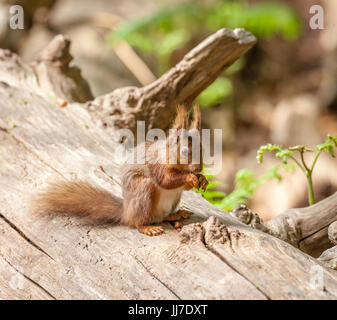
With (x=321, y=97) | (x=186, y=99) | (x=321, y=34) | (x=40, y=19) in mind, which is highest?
(x=40, y=19)

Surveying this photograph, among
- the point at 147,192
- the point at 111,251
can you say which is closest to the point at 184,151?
the point at 147,192

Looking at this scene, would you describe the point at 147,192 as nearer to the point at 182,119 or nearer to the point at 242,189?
the point at 182,119

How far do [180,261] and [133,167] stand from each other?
48cm

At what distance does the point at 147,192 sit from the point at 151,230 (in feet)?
0.53

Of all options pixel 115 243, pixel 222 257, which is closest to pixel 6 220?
pixel 115 243

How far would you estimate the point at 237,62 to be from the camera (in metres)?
5.64

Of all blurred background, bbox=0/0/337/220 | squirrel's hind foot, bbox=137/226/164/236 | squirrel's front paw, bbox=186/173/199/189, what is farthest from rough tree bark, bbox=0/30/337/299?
blurred background, bbox=0/0/337/220

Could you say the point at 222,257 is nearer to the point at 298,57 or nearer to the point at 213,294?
the point at 213,294

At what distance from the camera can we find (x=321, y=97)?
599cm

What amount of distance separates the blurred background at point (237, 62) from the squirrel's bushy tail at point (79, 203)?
9.91ft

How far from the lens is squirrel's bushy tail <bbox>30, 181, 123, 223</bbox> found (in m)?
2.04

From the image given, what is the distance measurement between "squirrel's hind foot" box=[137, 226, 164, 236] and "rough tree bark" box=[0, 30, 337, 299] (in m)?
0.03

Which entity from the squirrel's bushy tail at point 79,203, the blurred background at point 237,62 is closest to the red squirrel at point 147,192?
the squirrel's bushy tail at point 79,203

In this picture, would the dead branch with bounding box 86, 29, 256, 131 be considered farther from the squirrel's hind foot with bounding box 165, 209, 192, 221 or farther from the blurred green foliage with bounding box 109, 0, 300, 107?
the blurred green foliage with bounding box 109, 0, 300, 107
